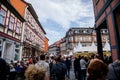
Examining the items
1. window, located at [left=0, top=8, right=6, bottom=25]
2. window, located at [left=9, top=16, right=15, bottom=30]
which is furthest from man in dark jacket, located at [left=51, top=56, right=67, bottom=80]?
window, located at [left=9, top=16, right=15, bottom=30]

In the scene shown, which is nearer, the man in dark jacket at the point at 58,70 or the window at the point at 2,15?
the man in dark jacket at the point at 58,70

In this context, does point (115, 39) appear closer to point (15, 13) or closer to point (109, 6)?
point (109, 6)

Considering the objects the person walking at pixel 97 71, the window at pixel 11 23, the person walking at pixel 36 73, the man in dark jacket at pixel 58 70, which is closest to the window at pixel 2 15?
the window at pixel 11 23

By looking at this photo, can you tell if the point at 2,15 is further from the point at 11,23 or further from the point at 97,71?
the point at 97,71

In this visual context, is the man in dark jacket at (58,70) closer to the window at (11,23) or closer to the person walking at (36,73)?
the person walking at (36,73)

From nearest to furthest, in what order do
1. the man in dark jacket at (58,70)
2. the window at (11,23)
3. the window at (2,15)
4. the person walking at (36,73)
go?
1. the person walking at (36,73)
2. the man in dark jacket at (58,70)
3. the window at (2,15)
4. the window at (11,23)

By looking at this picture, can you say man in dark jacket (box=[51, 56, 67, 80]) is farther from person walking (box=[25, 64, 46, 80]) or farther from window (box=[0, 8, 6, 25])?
window (box=[0, 8, 6, 25])

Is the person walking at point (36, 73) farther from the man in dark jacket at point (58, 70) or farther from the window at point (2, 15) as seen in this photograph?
the window at point (2, 15)

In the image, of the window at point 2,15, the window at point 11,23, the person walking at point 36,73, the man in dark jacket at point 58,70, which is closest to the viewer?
the person walking at point 36,73

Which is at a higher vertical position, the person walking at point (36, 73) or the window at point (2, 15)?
the window at point (2, 15)

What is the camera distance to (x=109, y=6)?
8.36m

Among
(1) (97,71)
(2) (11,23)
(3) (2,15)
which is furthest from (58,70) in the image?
(2) (11,23)

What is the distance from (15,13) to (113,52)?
478 inches

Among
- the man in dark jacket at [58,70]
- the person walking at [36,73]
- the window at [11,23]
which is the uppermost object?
the window at [11,23]
